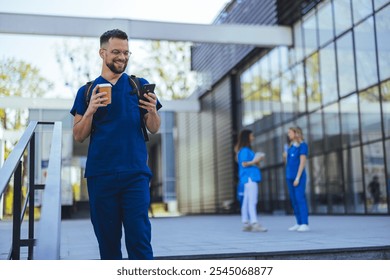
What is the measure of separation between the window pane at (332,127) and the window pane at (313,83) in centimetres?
47

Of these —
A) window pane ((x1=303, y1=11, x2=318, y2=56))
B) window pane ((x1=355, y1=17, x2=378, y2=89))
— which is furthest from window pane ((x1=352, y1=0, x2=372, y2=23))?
window pane ((x1=303, y1=11, x2=318, y2=56))

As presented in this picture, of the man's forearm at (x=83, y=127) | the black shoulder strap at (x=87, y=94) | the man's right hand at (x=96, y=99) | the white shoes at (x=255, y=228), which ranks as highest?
the black shoulder strap at (x=87, y=94)

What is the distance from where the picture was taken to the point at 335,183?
1235 centimetres

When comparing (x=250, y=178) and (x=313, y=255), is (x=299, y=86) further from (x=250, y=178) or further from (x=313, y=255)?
(x=313, y=255)

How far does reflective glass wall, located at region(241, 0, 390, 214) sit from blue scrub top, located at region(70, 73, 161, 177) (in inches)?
354

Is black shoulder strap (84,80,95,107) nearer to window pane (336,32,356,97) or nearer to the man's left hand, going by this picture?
the man's left hand

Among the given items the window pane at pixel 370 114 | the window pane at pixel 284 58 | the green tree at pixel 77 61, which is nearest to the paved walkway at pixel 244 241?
the window pane at pixel 370 114

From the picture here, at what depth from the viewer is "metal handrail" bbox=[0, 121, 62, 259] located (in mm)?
1748

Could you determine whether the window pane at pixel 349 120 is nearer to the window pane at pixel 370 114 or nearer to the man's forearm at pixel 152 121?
the window pane at pixel 370 114

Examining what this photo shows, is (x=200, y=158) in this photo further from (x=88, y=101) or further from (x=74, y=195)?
(x=88, y=101)

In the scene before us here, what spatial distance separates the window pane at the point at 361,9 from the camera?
35.9 ft

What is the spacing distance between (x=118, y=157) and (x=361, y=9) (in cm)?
1003

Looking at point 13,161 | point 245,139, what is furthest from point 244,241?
point 13,161

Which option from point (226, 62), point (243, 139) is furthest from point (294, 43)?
point (243, 139)
